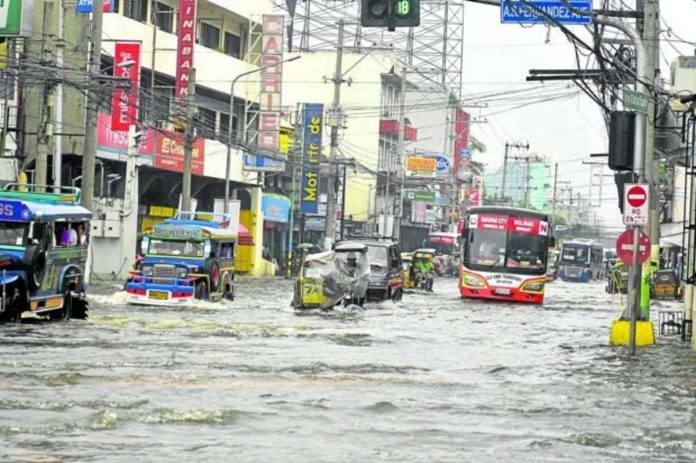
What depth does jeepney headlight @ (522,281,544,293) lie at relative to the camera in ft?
156

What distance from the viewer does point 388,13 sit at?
20719mm

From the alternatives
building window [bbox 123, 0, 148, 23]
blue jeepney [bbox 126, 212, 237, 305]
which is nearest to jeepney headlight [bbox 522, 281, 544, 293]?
blue jeepney [bbox 126, 212, 237, 305]

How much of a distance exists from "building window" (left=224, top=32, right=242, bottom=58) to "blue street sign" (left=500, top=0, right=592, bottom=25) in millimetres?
44481

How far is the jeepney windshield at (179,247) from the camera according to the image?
36.2 meters

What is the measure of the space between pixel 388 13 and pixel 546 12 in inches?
164

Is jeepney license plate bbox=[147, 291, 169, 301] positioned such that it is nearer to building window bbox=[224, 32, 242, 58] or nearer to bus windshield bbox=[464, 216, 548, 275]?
bus windshield bbox=[464, 216, 548, 275]

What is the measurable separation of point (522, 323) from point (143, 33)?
1015 inches

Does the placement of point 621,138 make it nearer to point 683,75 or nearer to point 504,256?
point 683,75

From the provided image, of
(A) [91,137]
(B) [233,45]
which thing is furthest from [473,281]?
(B) [233,45]

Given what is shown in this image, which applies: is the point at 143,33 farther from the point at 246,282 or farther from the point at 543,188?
the point at 543,188

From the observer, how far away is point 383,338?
Answer: 27219 millimetres

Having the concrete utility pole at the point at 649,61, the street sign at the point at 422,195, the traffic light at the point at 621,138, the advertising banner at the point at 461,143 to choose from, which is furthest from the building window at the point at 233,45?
the advertising banner at the point at 461,143

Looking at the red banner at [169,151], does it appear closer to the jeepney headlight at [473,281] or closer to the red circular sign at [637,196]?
the jeepney headlight at [473,281]

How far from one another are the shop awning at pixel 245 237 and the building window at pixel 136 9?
509 inches
